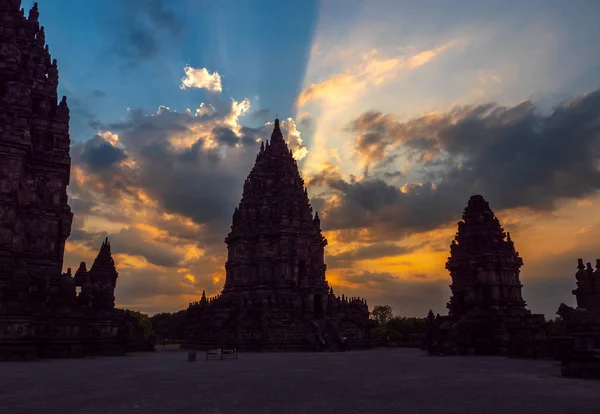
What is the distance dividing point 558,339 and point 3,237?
115ft

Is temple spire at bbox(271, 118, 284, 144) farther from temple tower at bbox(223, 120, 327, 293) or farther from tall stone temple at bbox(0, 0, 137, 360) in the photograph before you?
tall stone temple at bbox(0, 0, 137, 360)

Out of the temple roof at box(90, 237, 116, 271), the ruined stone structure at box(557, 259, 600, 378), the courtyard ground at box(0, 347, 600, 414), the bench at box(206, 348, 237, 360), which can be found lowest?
the bench at box(206, 348, 237, 360)

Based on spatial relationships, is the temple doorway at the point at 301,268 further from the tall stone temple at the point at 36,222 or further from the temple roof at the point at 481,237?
the tall stone temple at the point at 36,222

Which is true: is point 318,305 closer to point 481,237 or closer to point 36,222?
point 481,237

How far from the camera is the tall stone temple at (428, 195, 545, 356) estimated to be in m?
33.8

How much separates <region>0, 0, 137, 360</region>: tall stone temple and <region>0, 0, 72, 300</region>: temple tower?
6 centimetres

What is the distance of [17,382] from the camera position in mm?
13516

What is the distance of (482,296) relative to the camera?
37531mm

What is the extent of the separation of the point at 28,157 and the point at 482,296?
3839cm

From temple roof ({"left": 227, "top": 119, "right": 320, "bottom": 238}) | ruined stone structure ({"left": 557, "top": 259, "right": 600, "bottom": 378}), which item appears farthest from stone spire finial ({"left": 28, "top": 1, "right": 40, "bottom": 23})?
ruined stone structure ({"left": 557, "top": 259, "right": 600, "bottom": 378})

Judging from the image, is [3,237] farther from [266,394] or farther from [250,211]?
[250,211]

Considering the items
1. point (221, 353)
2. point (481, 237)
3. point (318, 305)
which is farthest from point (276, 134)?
point (221, 353)

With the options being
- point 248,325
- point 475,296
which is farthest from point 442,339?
point 248,325

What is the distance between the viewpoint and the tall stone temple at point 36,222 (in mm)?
25108
